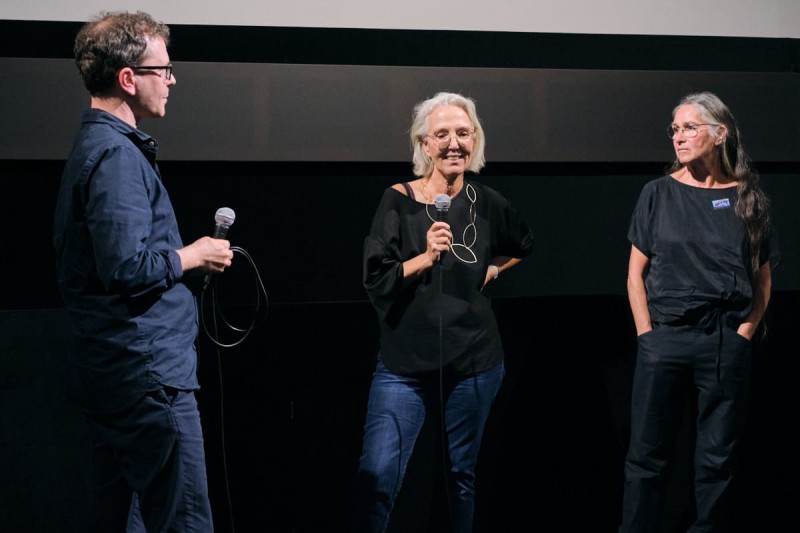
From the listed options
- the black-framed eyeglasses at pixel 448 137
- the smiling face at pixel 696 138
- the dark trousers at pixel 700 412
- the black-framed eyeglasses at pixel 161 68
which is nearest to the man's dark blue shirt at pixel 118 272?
the black-framed eyeglasses at pixel 161 68

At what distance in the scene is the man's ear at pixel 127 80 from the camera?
2037mm

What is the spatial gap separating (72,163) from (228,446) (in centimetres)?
157

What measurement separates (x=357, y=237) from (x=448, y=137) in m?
0.72

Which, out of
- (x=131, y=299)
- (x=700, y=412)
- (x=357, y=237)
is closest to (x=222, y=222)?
(x=131, y=299)

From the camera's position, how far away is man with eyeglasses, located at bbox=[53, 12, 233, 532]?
1.92m

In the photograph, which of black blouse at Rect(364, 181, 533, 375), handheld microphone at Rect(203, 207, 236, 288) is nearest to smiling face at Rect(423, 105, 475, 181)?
black blouse at Rect(364, 181, 533, 375)

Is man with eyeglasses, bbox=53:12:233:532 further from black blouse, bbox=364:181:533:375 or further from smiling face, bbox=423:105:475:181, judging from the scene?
smiling face, bbox=423:105:475:181

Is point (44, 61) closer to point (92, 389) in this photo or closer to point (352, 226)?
point (352, 226)

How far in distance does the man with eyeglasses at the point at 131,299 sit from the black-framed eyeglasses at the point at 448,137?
933 mm

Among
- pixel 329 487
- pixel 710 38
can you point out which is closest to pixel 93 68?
pixel 329 487

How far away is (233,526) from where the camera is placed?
318 centimetres

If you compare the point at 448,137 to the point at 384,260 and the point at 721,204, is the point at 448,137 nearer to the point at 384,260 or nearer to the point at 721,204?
the point at 384,260

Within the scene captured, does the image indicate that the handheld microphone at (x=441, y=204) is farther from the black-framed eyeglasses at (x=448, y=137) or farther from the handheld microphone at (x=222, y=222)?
the handheld microphone at (x=222, y=222)

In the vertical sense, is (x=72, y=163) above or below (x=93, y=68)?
below
